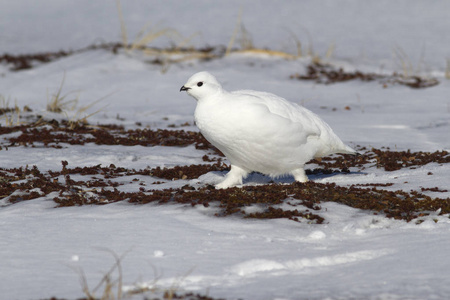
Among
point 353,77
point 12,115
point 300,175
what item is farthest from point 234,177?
point 353,77

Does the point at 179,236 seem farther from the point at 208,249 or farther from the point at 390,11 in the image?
the point at 390,11

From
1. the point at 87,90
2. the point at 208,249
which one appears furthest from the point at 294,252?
the point at 87,90

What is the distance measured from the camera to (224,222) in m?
3.97

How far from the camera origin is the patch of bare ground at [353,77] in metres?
11.7

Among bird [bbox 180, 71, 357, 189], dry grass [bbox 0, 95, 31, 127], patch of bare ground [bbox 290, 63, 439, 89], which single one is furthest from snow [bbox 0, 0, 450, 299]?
dry grass [bbox 0, 95, 31, 127]

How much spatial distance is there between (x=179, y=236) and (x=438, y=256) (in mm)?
1407

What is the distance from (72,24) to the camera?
2425cm

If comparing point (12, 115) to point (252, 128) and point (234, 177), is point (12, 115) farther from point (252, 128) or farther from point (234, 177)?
point (252, 128)

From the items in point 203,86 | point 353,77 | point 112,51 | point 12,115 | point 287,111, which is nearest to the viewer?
point 203,86

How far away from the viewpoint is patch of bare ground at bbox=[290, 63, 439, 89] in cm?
1169

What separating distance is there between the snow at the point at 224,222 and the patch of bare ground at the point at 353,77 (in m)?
0.27

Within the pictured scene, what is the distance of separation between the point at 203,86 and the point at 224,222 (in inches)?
51.3

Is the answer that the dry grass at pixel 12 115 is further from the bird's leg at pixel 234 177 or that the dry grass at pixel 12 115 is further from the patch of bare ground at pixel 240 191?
the bird's leg at pixel 234 177

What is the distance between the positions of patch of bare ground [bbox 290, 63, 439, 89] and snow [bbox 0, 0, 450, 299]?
271mm
